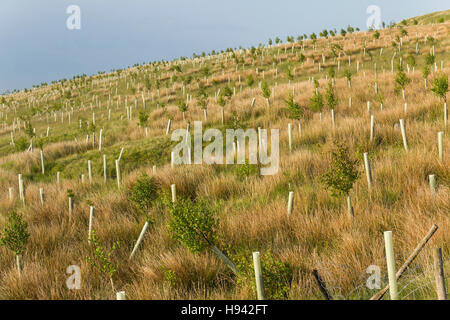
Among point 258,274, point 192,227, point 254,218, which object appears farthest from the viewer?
point 254,218

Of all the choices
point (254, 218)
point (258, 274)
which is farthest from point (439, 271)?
point (254, 218)

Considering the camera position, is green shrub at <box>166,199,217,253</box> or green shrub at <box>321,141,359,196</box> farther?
green shrub at <box>321,141,359,196</box>

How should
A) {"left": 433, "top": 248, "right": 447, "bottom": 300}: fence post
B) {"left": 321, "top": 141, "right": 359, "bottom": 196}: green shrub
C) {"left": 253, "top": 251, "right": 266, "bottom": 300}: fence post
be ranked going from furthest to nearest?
{"left": 321, "top": 141, "right": 359, "bottom": 196}: green shrub
{"left": 253, "top": 251, "right": 266, "bottom": 300}: fence post
{"left": 433, "top": 248, "right": 447, "bottom": 300}: fence post

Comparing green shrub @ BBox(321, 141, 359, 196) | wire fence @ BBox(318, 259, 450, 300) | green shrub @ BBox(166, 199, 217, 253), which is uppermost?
green shrub @ BBox(321, 141, 359, 196)

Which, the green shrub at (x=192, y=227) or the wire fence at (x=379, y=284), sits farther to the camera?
the green shrub at (x=192, y=227)

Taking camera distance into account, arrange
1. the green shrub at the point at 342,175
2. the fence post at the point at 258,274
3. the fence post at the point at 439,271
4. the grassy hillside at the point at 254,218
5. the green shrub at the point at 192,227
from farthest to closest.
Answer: the green shrub at the point at 342,175
the green shrub at the point at 192,227
the grassy hillside at the point at 254,218
the fence post at the point at 258,274
the fence post at the point at 439,271

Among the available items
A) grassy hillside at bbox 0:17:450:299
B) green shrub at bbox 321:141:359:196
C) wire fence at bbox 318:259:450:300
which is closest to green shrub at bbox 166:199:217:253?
grassy hillside at bbox 0:17:450:299

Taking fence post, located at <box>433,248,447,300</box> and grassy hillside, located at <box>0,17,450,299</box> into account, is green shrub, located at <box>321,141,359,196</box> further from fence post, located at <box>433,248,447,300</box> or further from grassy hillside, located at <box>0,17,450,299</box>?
fence post, located at <box>433,248,447,300</box>

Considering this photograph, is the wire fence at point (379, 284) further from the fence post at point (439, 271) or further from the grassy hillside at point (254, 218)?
the fence post at point (439, 271)

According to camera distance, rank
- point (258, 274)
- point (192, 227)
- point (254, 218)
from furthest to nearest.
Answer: point (254, 218), point (192, 227), point (258, 274)

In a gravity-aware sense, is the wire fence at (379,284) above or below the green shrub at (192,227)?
below

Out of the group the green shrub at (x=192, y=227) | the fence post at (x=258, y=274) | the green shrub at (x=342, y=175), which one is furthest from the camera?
the green shrub at (x=342, y=175)

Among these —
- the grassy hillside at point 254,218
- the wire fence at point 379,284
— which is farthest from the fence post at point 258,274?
the wire fence at point 379,284

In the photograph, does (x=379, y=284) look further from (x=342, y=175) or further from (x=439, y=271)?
(x=342, y=175)
